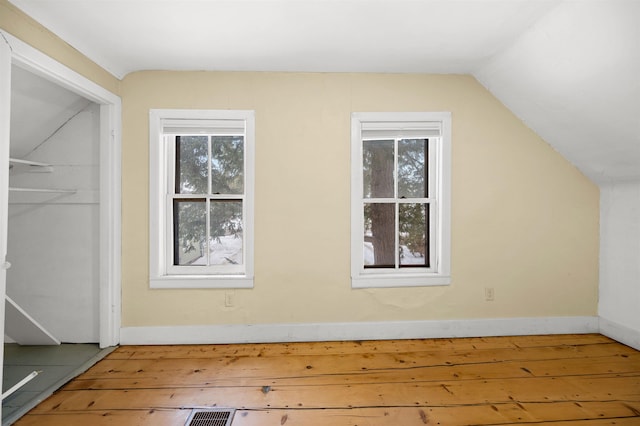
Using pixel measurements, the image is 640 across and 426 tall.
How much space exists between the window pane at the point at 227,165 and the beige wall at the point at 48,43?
989 millimetres

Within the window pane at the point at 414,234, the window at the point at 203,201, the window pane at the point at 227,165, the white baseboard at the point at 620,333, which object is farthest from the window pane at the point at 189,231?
the white baseboard at the point at 620,333

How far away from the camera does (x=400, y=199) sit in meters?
3.14

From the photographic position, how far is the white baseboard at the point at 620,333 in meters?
2.82

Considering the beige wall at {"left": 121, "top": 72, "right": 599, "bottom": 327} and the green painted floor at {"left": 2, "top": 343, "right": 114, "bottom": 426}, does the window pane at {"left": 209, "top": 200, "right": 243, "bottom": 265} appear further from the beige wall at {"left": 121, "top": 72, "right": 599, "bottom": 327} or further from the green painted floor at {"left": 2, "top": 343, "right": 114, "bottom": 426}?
the green painted floor at {"left": 2, "top": 343, "right": 114, "bottom": 426}

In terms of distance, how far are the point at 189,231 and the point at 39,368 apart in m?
1.47

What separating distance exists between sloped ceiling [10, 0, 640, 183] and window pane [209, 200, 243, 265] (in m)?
1.24

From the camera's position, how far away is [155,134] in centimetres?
293

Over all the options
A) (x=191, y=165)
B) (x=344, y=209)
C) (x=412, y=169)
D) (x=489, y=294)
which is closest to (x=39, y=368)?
(x=191, y=165)

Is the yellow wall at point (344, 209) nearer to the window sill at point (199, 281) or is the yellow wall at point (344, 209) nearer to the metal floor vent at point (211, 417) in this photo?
the window sill at point (199, 281)

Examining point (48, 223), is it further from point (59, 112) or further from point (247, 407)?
point (247, 407)

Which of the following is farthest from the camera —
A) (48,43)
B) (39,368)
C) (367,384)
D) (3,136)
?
(39,368)

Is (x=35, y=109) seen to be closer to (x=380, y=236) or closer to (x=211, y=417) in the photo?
(x=211, y=417)

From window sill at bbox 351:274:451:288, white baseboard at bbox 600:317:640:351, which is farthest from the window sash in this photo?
white baseboard at bbox 600:317:640:351

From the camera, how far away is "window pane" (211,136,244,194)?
3.11m
